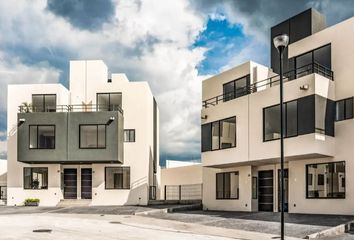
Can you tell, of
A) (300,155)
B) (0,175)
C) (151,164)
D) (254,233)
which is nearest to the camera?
(254,233)

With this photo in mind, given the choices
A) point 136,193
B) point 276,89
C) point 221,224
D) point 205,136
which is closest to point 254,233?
point 221,224

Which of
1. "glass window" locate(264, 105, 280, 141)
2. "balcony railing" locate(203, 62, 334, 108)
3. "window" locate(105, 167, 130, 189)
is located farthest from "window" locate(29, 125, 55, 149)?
"glass window" locate(264, 105, 280, 141)

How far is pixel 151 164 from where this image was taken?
36.2 meters

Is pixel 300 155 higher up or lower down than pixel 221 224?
higher up

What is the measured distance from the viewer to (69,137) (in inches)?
1280

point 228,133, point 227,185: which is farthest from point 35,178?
point 228,133

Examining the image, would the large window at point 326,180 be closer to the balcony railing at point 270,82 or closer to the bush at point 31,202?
the balcony railing at point 270,82

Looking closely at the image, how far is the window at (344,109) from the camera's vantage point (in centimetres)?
2195

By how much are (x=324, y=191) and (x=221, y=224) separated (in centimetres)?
577

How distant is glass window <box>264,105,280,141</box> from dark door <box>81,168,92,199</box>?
15695 millimetres

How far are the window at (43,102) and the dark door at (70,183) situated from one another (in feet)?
16.1

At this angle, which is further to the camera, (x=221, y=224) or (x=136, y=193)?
(x=136, y=193)

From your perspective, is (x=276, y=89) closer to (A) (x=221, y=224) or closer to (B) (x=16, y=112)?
(A) (x=221, y=224)

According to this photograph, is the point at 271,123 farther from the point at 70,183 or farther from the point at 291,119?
the point at 70,183
